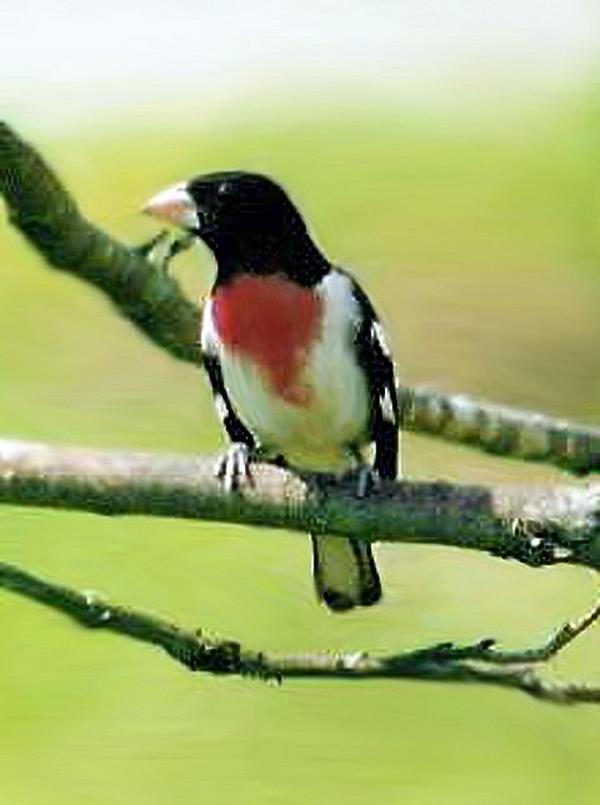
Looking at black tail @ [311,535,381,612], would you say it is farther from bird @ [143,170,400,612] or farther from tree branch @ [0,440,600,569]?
tree branch @ [0,440,600,569]

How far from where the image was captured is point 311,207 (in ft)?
6.41

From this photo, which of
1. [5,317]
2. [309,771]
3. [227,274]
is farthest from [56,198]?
[5,317]

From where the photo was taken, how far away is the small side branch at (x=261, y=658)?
834 millimetres

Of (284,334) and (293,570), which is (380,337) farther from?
(293,570)

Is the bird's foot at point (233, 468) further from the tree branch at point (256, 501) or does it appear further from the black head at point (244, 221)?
the black head at point (244, 221)

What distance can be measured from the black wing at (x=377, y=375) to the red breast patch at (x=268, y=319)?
22mm

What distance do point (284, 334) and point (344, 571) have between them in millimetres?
144

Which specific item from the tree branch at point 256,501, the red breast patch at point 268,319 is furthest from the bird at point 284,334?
the tree branch at point 256,501

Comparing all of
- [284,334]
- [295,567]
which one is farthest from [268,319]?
[295,567]

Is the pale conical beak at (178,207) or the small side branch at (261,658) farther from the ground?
the pale conical beak at (178,207)

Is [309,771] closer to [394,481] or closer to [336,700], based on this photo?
[336,700]

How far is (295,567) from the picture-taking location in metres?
1.63

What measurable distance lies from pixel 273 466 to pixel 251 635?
76cm

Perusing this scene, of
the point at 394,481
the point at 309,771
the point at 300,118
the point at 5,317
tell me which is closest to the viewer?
the point at 394,481
